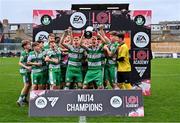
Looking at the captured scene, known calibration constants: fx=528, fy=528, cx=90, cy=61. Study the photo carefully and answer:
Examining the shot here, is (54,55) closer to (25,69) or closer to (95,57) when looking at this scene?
(95,57)

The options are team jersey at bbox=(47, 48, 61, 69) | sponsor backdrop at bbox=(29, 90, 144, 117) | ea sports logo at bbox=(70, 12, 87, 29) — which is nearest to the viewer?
sponsor backdrop at bbox=(29, 90, 144, 117)

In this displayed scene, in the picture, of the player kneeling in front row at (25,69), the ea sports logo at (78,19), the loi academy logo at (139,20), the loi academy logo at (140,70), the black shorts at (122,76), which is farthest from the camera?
the loi academy logo at (140,70)

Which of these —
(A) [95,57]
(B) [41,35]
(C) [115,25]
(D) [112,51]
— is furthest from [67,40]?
(C) [115,25]

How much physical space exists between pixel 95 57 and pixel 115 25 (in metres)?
3.79

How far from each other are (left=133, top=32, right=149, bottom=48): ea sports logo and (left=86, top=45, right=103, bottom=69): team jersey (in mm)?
3862

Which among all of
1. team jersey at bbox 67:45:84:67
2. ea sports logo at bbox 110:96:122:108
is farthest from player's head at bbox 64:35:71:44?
ea sports logo at bbox 110:96:122:108

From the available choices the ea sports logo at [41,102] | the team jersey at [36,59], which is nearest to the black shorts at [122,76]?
the team jersey at [36,59]

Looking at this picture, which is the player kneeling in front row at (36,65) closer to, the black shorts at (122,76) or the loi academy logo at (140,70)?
the black shorts at (122,76)

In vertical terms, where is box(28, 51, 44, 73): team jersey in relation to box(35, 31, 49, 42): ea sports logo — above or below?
below

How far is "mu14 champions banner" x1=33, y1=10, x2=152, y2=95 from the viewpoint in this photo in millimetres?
16047

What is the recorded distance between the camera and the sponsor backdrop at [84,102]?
31.6 ft

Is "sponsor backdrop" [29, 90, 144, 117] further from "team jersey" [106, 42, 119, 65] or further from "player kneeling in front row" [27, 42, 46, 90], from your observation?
"player kneeling in front row" [27, 42, 46, 90]

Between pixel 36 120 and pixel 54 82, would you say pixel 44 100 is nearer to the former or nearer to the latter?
pixel 36 120

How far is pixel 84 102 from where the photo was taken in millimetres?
9594
